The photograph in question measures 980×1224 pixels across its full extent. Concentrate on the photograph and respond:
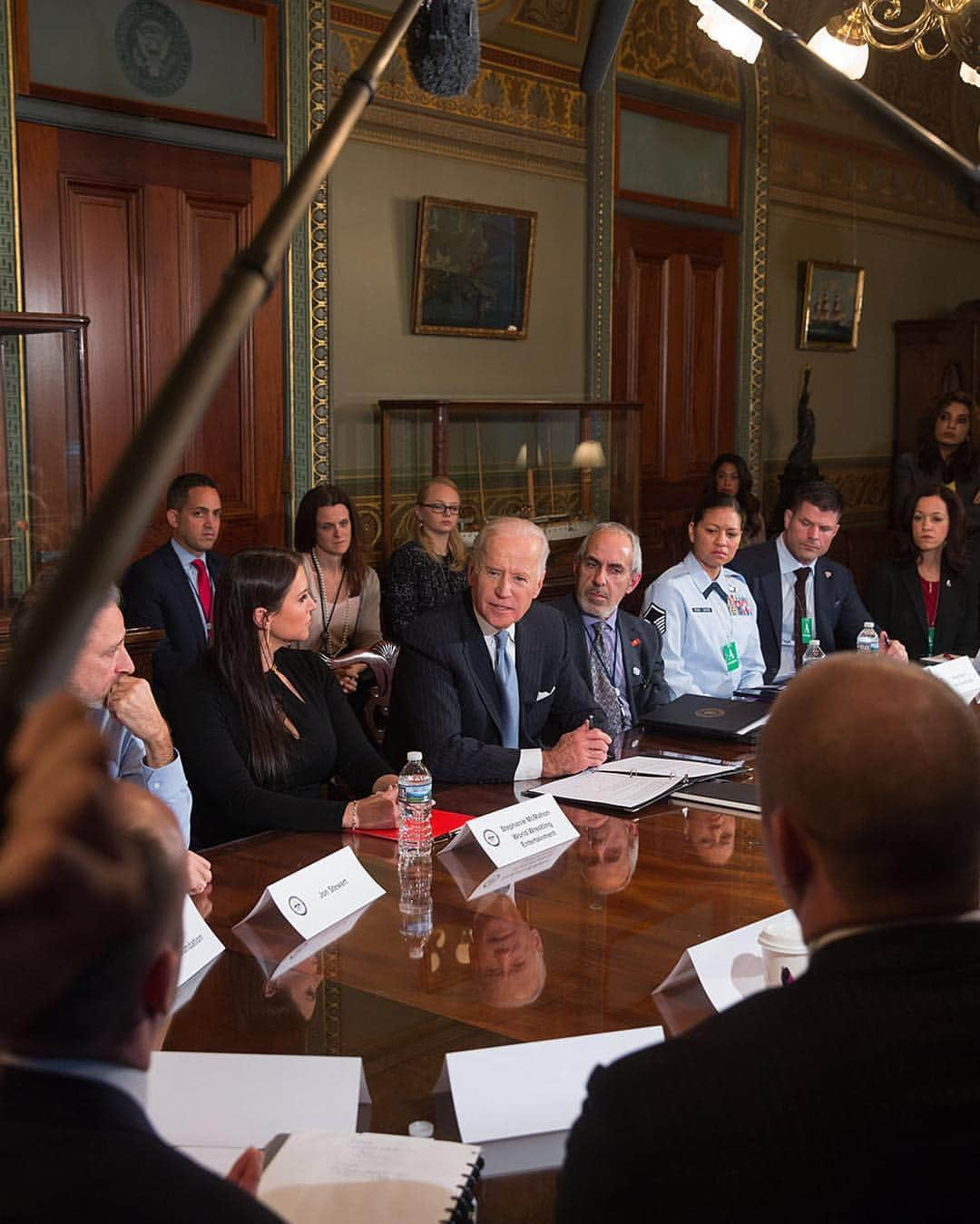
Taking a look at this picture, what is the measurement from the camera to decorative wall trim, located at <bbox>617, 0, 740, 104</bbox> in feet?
26.1

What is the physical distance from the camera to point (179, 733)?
10.5 ft

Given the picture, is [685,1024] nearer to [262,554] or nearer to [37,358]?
[262,554]

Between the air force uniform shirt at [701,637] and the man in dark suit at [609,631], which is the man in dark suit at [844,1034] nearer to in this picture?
the man in dark suit at [609,631]

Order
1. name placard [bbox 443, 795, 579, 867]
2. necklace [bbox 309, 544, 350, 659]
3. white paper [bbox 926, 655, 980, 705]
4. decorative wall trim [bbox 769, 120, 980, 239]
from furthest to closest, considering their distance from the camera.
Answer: decorative wall trim [bbox 769, 120, 980, 239]
necklace [bbox 309, 544, 350, 659]
white paper [bbox 926, 655, 980, 705]
name placard [bbox 443, 795, 579, 867]

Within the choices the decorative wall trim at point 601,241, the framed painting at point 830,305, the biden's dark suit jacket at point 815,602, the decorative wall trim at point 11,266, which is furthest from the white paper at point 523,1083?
the framed painting at point 830,305

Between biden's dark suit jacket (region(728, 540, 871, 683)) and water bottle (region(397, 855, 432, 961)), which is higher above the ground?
biden's dark suit jacket (region(728, 540, 871, 683))

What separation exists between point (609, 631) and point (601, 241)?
4128 mm

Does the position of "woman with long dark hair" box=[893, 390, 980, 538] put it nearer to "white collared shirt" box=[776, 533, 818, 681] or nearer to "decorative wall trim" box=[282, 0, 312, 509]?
"white collared shirt" box=[776, 533, 818, 681]

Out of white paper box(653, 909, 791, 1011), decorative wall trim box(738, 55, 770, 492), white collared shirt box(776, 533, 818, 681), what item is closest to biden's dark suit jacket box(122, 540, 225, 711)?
white collared shirt box(776, 533, 818, 681)

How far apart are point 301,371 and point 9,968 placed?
5771 millimetres

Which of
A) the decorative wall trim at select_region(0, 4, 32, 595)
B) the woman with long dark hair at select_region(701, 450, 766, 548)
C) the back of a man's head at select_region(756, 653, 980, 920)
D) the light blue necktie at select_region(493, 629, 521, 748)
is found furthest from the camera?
the woman with long dark hair at select_region(701, 450, 766, 548)

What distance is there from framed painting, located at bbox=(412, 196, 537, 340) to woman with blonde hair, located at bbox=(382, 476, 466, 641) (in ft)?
3.45

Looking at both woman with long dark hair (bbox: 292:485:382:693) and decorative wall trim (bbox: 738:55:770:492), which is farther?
decorative wall trim (bbox: 738:55:770:492)

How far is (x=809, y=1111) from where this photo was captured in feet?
3.24
